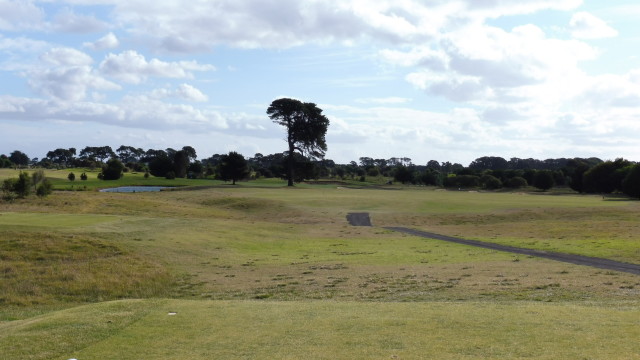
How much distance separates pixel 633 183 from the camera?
336 ft

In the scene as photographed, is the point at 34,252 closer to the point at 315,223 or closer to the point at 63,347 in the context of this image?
the point at 63,347

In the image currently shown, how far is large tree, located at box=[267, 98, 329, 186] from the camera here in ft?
360

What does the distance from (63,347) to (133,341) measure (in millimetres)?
1391

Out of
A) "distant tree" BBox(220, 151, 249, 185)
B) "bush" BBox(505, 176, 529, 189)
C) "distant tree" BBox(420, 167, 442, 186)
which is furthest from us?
"distant tree" BBox(420, 167, 442, 186)

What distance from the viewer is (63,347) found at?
38.1ft

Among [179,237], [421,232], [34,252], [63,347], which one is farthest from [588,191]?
[63,347]

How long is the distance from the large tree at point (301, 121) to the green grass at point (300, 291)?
54.1 m

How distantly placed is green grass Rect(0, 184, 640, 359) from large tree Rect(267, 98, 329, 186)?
5413cm

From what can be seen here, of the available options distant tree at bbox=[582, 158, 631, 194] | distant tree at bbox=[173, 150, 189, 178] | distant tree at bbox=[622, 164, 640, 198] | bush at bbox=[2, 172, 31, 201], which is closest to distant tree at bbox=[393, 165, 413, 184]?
distant tree at bbox=[582, 158, 631, 194]

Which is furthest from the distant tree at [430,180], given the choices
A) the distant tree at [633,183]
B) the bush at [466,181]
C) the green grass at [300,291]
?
the green grass at [300,291]

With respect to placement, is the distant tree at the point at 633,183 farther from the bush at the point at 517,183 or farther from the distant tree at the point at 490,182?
the distant tree at the point at 490,182

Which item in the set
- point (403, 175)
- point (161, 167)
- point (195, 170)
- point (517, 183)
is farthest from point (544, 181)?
point (161, 167)

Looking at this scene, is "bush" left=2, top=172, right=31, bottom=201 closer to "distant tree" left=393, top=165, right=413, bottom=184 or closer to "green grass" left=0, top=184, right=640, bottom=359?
"green grass" left=0, top=184, right=640, bottom=359

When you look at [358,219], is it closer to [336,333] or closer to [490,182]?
[336,333]
